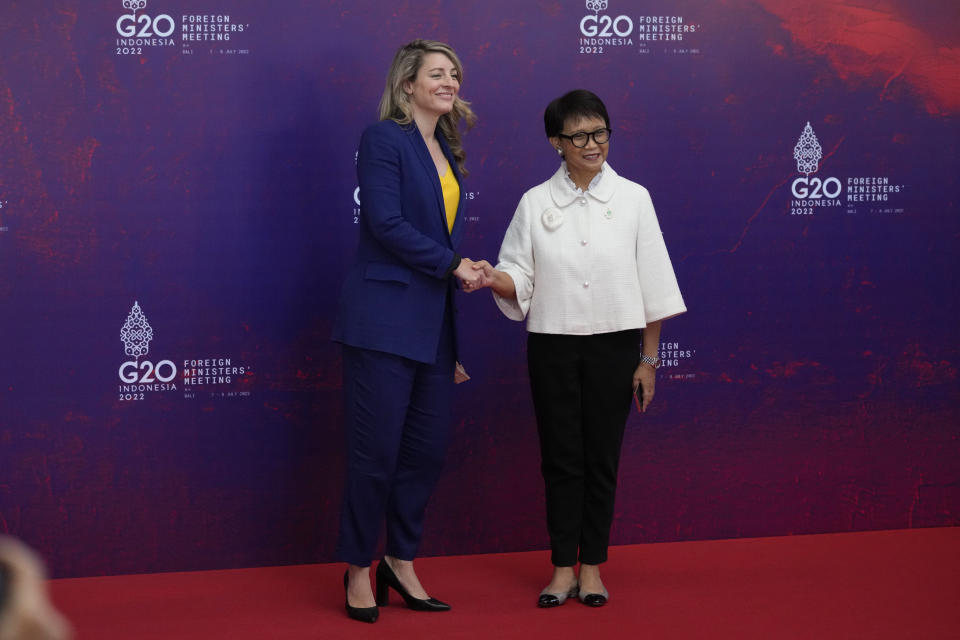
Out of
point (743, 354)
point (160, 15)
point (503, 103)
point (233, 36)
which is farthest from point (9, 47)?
point (743, 354)

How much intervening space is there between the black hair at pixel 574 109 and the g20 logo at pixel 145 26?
1.31m

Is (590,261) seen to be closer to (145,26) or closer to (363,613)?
(363,613)

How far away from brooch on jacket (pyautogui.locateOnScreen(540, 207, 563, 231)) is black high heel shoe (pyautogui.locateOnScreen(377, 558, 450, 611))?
1.17 m

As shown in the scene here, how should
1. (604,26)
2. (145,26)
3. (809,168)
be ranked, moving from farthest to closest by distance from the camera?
(809,168) < (604,26) < (145,26)

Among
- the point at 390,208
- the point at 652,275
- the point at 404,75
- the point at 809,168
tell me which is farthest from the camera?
the point at 809,168

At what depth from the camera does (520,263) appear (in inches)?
126

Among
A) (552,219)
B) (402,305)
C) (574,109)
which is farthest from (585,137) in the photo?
(402,305)

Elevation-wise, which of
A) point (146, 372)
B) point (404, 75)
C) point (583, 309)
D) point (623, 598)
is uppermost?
point (404, 75)

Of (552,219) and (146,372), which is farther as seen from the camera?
(146,372)

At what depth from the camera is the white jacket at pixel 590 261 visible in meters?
3.12

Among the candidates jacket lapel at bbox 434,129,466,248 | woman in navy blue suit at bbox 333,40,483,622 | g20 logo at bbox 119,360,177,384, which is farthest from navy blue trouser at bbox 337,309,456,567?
g20 logo at bbox 119,360,177,384

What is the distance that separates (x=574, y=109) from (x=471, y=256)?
0.79 m

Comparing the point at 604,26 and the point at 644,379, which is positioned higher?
the point at 604,26

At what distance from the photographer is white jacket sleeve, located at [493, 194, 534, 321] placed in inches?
125
